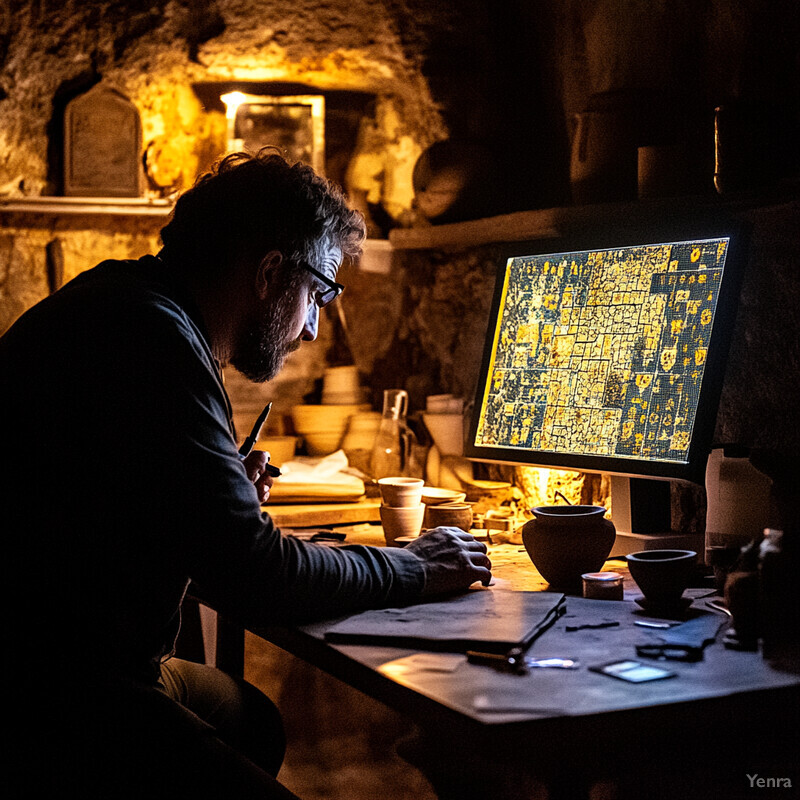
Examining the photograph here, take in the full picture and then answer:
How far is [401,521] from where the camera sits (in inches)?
91.3

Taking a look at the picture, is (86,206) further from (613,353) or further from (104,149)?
(613,353)

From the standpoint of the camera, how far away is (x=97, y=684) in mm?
1510

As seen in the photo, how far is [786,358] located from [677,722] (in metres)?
1.21

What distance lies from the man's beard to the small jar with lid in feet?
2.49

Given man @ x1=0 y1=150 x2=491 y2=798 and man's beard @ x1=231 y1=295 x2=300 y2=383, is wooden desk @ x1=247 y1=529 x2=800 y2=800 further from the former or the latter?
man's beard @ x1=231 y1=295 x2=300 y2=383

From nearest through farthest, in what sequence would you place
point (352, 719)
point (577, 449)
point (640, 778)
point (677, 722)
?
point (677, 722) → point (640, 778) → point (577, 449) → point (352, 719)

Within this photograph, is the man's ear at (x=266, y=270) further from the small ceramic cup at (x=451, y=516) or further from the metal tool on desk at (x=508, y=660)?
the metal tool on desk at (x=508, y=660)

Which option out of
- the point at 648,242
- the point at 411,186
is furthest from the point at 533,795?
the point at 411,186

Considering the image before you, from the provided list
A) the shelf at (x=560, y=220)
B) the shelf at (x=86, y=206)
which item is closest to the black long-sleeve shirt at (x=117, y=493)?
the shelf at (x=560, y=220)

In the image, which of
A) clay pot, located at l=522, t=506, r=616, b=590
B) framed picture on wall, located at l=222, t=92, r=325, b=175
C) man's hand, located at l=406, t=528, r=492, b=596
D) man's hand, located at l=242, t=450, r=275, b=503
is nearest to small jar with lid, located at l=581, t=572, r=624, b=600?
clay pot, located at l=522, t=506, r=616, b=590

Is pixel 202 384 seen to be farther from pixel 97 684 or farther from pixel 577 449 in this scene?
pixel 577 449

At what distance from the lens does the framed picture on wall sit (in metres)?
3.63

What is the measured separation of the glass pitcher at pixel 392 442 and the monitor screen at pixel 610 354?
0.57m

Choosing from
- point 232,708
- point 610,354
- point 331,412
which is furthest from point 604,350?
point 331,412
